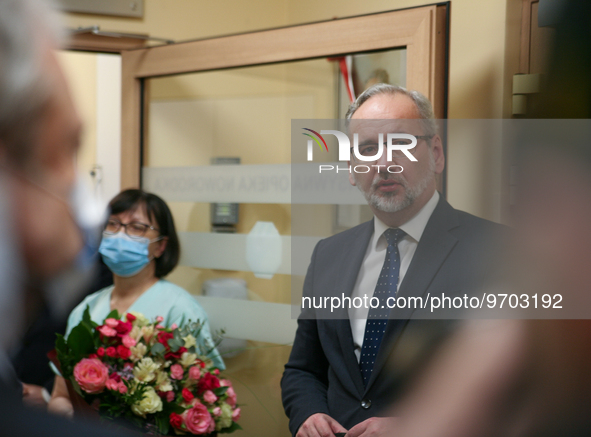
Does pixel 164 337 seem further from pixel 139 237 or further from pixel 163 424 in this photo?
pixel 139 237

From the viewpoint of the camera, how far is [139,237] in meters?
2.07

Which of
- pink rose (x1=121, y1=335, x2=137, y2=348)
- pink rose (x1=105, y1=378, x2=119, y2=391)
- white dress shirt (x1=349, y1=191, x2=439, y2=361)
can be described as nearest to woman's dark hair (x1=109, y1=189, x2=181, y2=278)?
pink rose (x1=121, y1=335, x2=137, y2=348)

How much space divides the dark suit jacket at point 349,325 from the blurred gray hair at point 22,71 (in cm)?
99

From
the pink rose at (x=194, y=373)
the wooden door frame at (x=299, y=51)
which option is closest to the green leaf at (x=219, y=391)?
the pink rose at (x=194, y=373)

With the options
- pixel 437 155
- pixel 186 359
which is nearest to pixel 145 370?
pixel 186 359

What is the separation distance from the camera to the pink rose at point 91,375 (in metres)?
1.39

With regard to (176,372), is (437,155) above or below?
above

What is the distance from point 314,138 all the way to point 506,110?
0.61 metres

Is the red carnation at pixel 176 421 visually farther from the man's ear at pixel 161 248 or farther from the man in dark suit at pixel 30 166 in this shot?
the man in dark suit at pixel 30 166

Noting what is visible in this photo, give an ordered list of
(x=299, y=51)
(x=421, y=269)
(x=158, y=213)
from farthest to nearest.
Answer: (x=158, y=213) < (x=299, y=51) < (x=421, y=269)

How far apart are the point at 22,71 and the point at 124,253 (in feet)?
5.92

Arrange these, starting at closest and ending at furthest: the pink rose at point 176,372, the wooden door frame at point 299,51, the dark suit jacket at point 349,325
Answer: the dark suit jacket at point 349,325 → the pink rose at point 176,372 → the wooden door frame at point 299,51

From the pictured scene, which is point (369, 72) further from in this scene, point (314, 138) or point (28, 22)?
point (28, 22)

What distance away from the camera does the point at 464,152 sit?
1572 millimetres
